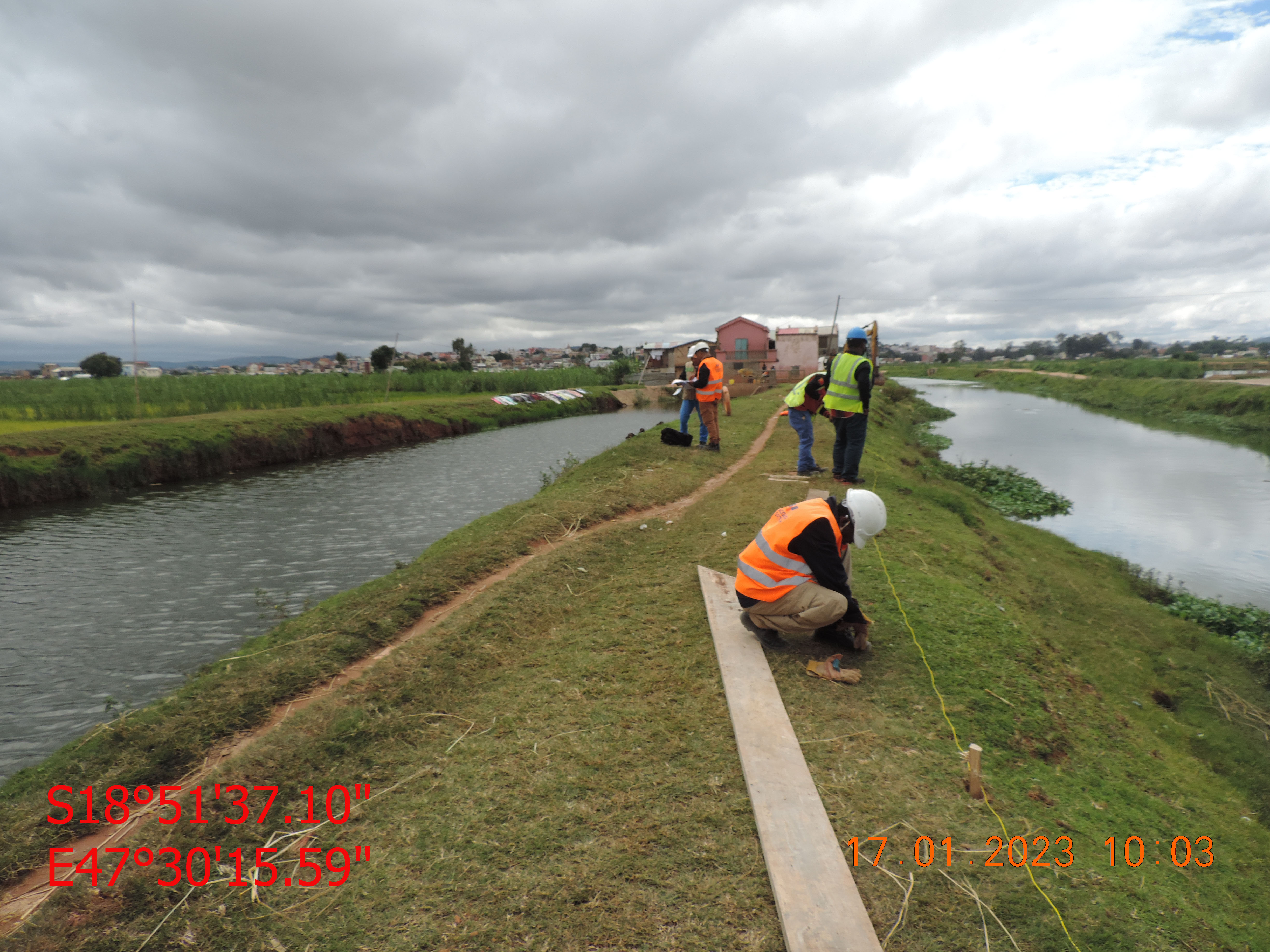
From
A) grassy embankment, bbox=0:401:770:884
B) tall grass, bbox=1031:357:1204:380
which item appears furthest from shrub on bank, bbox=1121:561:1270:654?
tall grass, bbox=1031:357:1204:380

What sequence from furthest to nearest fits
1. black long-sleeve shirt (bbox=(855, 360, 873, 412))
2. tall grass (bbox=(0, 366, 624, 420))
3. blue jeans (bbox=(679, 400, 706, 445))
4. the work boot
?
tall grass (bbox=(0, 366, 624, 420)), blue jeans (bbox=(679, 400, 706, 445)), black long-sleeve shirt (bbox=(855, 360, 873, 412)), the work boot

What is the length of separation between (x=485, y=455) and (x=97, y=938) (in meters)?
24.3

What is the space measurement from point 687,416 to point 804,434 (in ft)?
13.1

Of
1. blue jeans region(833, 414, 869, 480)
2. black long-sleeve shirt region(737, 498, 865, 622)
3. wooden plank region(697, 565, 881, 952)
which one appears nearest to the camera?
wooden plank region(697, 565, 881, 952)

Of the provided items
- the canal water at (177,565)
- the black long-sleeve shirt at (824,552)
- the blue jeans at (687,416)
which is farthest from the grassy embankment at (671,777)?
the blue jeans at (687,416)

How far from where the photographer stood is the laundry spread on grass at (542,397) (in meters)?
42.9

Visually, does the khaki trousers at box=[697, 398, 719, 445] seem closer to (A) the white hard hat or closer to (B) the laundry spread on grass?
(A) the white hard hat

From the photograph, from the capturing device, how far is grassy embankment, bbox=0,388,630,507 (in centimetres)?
1742

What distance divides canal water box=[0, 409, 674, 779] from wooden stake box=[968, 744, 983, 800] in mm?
8371

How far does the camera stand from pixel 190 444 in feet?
69.6

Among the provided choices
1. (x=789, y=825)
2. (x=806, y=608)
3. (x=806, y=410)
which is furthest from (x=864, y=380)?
(x=789, y=825)

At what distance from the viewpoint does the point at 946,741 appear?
14.8 feet

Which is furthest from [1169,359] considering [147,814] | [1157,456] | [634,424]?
[147,814]

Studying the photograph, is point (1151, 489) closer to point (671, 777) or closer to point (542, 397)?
point (671, 777)
